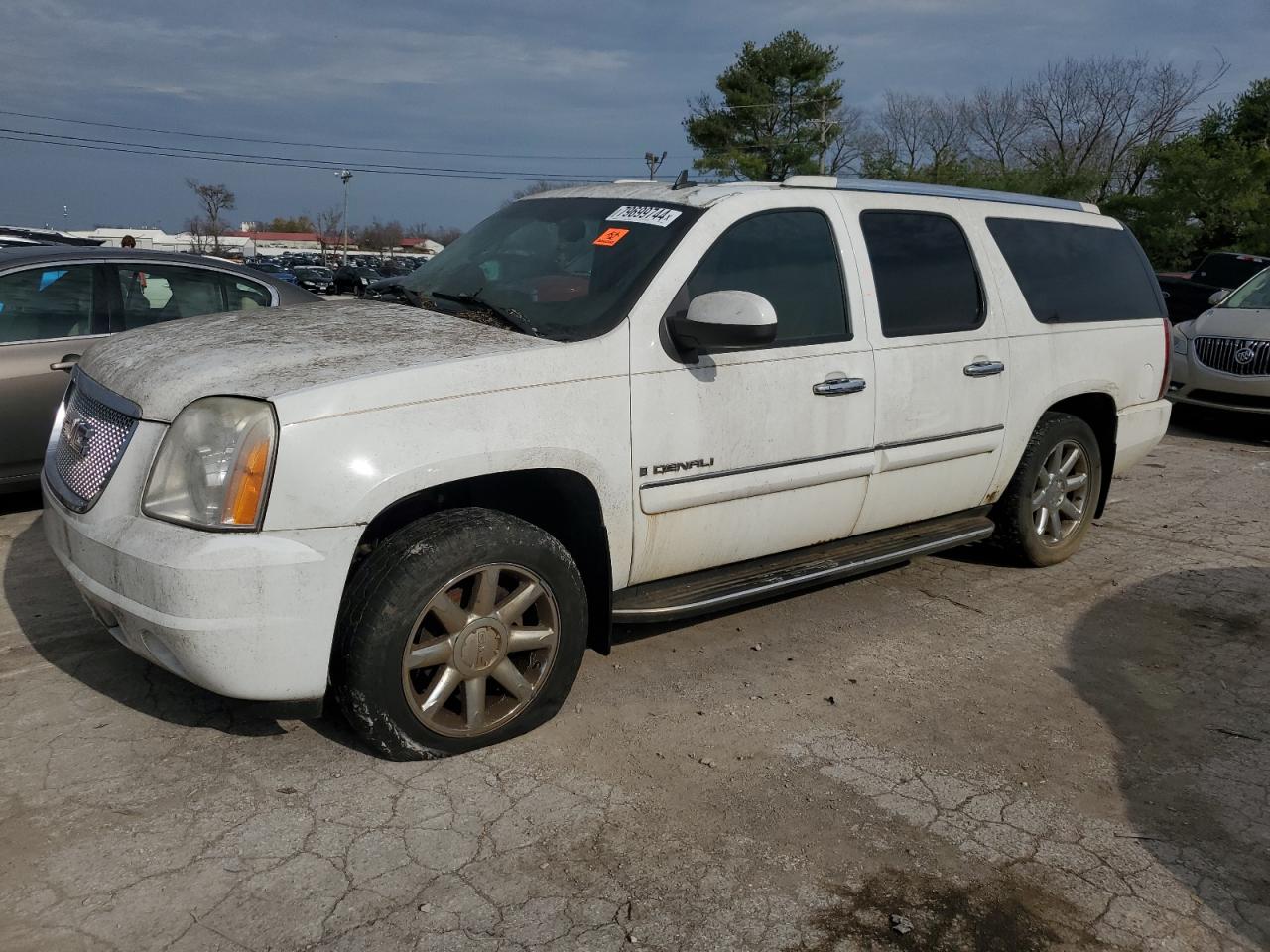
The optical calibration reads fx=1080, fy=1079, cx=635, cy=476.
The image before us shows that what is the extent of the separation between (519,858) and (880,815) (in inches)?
43.2

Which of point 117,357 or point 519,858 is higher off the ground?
point 117,357

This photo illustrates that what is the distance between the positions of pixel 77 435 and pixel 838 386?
8.83ft

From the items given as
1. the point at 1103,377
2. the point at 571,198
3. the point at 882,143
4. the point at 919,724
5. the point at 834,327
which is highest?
the point at 882,143

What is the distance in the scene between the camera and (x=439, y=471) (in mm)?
3152

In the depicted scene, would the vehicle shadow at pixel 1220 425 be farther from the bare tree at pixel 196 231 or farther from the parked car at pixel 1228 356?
the bare tree at pixel 196 231

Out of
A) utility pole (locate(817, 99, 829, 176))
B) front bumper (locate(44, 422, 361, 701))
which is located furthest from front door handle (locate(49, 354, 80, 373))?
utility pole (locate(817, 99, 829, 176))

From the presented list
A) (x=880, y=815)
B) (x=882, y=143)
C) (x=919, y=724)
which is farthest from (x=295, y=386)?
(x=882, y=143)

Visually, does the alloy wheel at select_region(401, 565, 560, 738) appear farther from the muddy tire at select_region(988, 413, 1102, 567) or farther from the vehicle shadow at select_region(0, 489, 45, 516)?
the vehicle shadow at select_region(0, 489, 45, 516)

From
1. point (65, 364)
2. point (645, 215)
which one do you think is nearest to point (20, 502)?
point (65, 364)

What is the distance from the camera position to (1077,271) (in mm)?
5441

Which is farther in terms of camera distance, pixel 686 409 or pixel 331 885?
pixel 686 409

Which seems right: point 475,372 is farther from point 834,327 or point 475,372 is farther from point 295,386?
point 834,327

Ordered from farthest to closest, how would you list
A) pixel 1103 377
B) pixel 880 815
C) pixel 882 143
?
pixel 882 143
pixel 1103 377
pixel 880 815

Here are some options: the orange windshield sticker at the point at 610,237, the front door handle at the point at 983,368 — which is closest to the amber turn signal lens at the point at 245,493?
the orange windshield sticker at the point at 610,237
